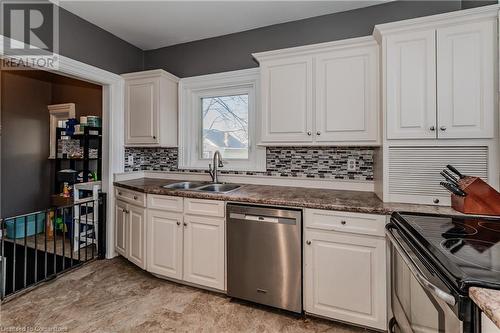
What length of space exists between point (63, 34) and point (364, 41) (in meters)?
2.71

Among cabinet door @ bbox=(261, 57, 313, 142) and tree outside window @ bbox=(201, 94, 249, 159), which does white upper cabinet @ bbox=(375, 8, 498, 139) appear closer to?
cabinet door @ bbox=(261, 57, 313, 142)

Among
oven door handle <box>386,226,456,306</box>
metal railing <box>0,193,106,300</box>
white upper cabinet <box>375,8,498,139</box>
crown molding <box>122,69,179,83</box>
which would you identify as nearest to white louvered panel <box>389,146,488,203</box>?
white upper cabinet <box>375,8,498,139</box>

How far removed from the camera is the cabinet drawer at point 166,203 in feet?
7.26

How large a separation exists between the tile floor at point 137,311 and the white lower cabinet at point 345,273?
173 millimetres

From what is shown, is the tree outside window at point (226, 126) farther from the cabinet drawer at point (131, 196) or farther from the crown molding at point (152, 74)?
the cabinet drawer at point (131, 196)

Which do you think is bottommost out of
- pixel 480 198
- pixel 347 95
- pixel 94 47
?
pixel 480 198

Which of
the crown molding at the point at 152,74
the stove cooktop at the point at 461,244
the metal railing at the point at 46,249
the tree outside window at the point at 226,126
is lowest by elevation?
the metal railing at the point at 46,249

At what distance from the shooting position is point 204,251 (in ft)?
6.98

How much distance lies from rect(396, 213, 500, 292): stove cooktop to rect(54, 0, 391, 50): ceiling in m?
1.99

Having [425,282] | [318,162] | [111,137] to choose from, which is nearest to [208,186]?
[318,162]

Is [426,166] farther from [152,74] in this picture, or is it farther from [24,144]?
[24,144]

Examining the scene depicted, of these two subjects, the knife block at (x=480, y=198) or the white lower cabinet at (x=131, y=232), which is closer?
the knife block at (x=480, y=198)

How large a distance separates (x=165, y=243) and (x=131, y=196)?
0.67m

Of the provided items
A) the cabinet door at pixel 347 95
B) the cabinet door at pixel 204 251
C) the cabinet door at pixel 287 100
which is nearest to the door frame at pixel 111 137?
the cabinet door at pixel 204 251
